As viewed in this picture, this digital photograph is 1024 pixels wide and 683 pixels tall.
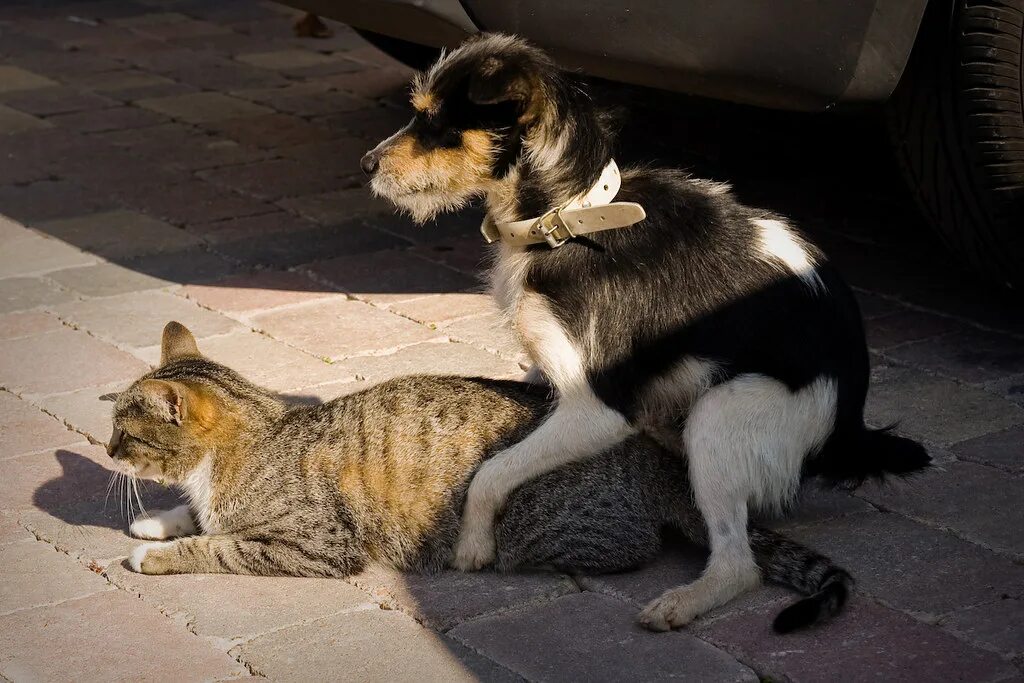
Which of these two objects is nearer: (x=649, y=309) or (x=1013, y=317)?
(x=649, y=309)

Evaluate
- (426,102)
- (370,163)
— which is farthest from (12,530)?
(426,102)

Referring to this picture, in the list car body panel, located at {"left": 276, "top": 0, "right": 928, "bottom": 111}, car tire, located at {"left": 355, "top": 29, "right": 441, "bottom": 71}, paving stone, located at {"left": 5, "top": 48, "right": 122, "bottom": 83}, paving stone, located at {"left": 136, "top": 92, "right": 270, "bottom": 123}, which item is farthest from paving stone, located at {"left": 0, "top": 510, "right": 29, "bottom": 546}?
paving stone, located at {"left": 5, "top": 48, "right": 122, "bottom": 83}

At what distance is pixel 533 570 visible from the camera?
356 cm

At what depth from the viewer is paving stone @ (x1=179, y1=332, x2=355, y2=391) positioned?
462 cm

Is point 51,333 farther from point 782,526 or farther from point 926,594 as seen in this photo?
point 926,594

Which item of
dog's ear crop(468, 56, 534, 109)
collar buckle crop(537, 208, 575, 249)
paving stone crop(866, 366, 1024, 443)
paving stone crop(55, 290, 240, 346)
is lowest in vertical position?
paving stone crop(866, 366, 1024, 443)

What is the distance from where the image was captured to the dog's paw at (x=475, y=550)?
3.56 metres

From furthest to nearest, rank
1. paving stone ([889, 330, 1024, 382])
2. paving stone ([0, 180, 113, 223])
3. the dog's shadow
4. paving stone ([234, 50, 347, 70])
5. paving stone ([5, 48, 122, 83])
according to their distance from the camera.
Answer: paving stone ([234, 50, 347, 70])
paving stone ([5, 48, 122, 83])
paving stone ([0, 180, 113, 223])
paving stone ([889, 330, 1024, 382])
the dog's shadow

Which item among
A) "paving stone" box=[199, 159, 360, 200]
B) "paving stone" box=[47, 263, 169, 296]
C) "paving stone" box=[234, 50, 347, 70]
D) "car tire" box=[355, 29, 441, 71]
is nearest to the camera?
"paving stone" box=[47, 263, 169, 296]

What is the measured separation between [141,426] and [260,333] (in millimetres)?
1329

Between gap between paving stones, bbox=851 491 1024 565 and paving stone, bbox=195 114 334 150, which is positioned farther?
paving stone, bbox=195 114 334 150

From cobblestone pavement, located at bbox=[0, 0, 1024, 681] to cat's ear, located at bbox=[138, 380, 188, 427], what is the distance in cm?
37

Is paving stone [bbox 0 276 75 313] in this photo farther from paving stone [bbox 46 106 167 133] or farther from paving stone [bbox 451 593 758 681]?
paving stone [bbox 451 593 758 681]

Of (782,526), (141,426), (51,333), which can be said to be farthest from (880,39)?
(51,333)
